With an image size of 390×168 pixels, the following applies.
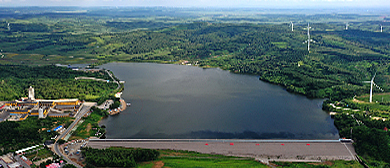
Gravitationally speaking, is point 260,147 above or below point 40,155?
below

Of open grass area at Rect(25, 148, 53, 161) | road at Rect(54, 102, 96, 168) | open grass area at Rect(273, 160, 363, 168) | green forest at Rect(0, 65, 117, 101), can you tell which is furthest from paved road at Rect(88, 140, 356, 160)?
green forest at Rect(0, 65, 117, 101)

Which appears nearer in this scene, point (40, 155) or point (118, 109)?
point (40, 155)

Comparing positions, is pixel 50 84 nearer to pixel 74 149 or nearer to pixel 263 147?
pixel 74 149

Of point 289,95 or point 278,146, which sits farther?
point 289,95

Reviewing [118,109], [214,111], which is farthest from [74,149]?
[214,111]

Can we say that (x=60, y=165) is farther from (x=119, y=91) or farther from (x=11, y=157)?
(x=119, y=91)

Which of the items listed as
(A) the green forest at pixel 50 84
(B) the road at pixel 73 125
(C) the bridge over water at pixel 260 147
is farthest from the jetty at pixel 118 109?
(C) the bridge over water at pixel 260 147

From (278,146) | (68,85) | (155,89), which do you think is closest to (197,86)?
(155,89)
